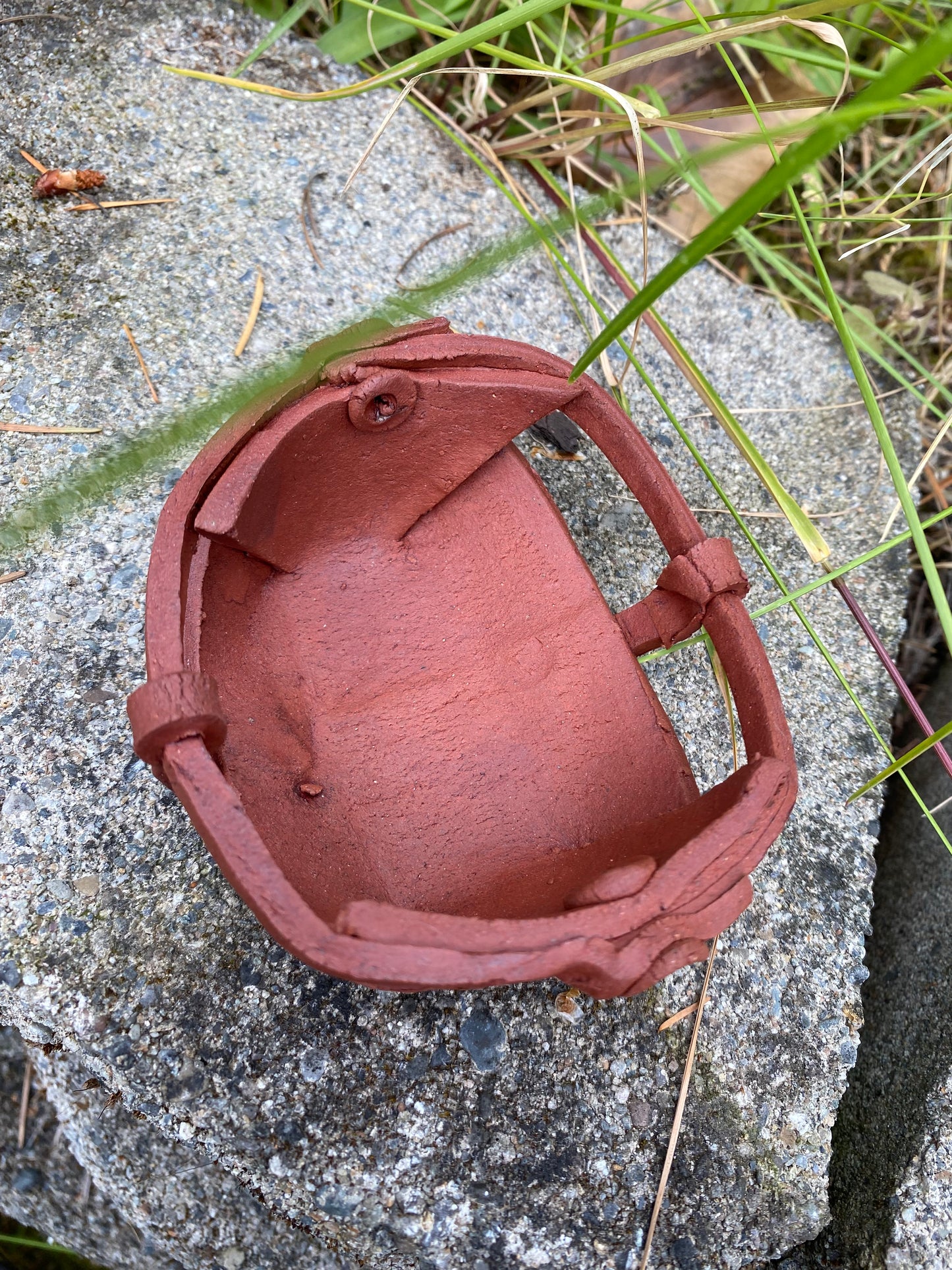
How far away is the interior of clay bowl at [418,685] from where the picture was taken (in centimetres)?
97

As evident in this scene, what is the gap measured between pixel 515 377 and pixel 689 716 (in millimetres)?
517

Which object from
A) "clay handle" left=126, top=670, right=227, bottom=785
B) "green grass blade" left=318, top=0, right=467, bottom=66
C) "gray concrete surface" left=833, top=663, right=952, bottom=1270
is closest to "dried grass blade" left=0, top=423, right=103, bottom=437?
"clay handle" left=126, top=670, right=227, bottom=785

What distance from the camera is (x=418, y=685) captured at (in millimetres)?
1110

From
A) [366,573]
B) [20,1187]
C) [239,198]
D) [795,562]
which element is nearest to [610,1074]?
[366,573]

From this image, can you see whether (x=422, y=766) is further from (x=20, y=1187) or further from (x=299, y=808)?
(x=20, y=1187)

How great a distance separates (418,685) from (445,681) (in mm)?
31

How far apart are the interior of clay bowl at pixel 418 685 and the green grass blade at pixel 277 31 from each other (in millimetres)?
820

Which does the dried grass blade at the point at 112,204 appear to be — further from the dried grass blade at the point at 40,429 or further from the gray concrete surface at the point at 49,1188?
Answer: the gray concrete surface at the point at 49,1188

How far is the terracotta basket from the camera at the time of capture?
32.7 inches

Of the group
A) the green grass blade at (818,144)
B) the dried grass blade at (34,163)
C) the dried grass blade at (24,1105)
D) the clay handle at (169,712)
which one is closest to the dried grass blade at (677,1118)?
the clay handle at (169,712)

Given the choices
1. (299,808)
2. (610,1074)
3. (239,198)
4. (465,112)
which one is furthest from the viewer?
(465,112)

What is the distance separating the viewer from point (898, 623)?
1.47 meters

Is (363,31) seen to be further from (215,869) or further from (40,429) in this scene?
(215,869)

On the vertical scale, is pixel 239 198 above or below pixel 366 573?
above
